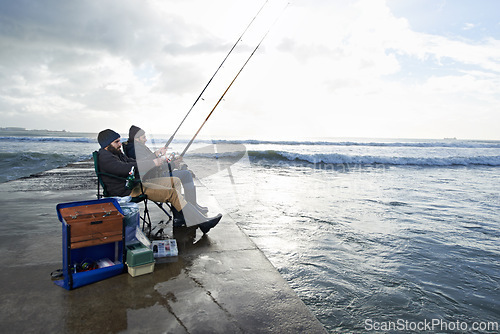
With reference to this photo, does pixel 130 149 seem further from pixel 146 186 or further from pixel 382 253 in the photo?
pixel 382 253

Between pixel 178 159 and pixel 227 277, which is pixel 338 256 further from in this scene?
pixel 178 159

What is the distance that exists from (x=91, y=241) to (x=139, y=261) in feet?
A: 1.44

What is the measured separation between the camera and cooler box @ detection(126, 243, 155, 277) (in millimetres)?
2600

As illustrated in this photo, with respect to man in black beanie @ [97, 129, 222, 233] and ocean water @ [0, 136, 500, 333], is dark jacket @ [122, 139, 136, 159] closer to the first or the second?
man in black beanie @ [97, 129, 222, 233]

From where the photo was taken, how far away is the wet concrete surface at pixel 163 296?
1.97 meters

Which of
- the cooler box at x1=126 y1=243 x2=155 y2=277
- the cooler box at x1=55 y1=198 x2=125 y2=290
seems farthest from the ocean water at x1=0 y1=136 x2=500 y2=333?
the cooler box at x1=55 y1=198 x2=125 y2=290

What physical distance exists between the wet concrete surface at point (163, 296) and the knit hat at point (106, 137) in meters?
1.27

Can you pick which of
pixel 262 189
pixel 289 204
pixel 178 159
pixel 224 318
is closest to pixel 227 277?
pixel 224 318

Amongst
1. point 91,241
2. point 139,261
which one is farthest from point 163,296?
point 91,241

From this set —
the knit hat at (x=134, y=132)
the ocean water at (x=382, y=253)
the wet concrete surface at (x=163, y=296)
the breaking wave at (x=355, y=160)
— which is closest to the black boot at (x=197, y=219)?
the wet concrete surface at (x=163, y=296)

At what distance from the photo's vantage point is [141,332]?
1887 millimetres

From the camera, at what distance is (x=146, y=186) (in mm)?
3746

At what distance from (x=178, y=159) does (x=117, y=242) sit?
184 centimetres

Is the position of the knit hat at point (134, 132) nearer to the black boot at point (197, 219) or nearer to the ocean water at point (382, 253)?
the black boot at point (197, 219)
